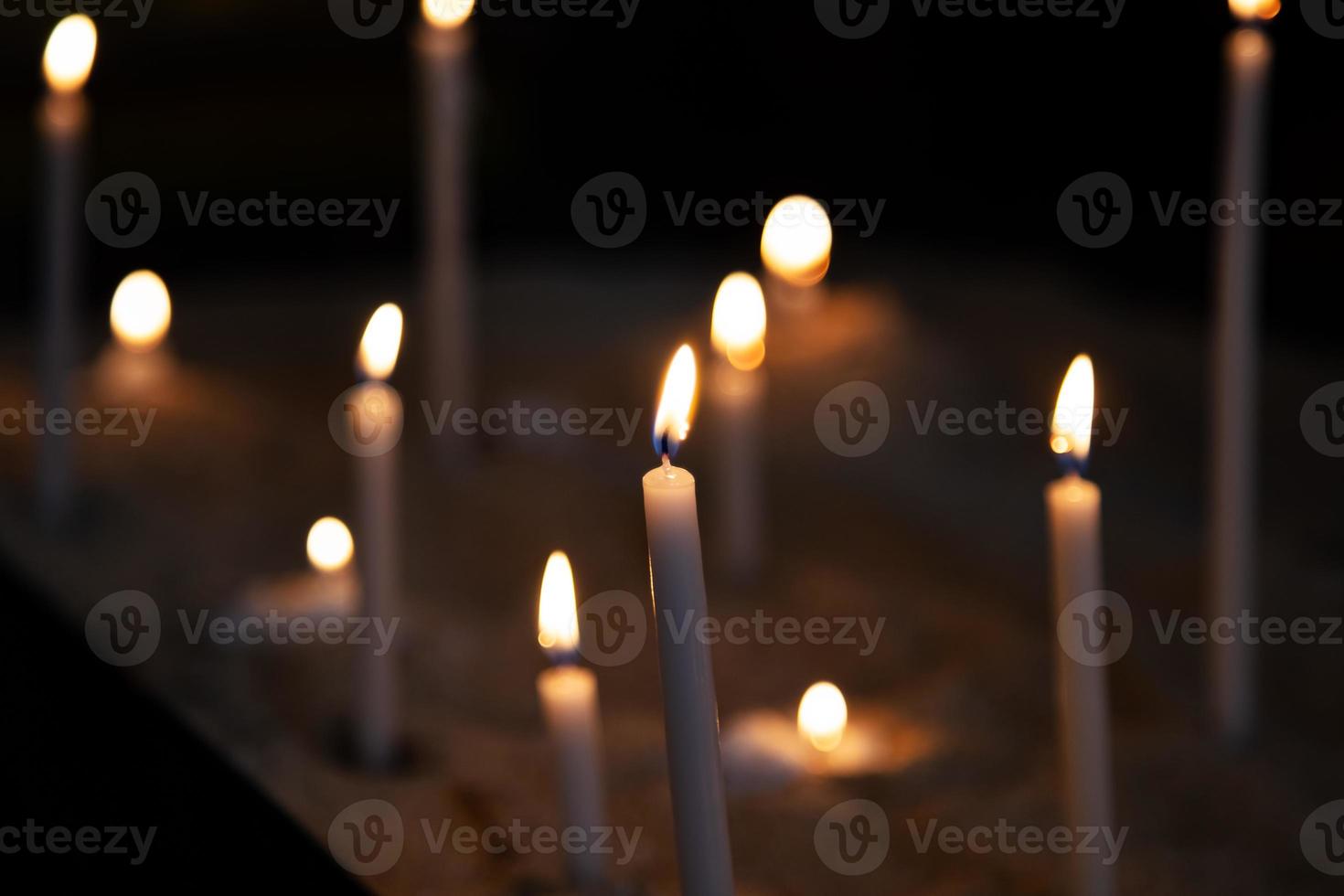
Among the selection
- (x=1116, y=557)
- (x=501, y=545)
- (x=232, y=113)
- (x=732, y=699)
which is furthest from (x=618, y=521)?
(x=232, y=113)

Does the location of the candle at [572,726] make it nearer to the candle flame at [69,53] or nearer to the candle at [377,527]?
the candle at [377,527]

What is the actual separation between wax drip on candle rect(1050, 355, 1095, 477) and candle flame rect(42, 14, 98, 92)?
0.98 metres

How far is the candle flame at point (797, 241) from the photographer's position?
5.00ft

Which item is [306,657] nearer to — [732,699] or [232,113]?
[732,699]

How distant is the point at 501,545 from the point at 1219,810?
0.75 meters

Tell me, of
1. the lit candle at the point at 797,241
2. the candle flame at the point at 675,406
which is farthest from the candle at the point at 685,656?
the lit candle at the point at 797,241

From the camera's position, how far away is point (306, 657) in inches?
49.8

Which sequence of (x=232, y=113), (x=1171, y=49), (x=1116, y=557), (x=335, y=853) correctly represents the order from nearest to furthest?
(x=335, y=853) → (x=1116, y=557) → (x=1171, y=49) → (x=232, y=113)

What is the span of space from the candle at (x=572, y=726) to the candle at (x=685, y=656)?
5.8 inches

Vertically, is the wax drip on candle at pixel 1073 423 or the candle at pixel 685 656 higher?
the wax drip on candle at pixel 1073 423

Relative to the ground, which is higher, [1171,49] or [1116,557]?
[1171,49]

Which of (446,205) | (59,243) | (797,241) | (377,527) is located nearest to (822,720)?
(377,527)

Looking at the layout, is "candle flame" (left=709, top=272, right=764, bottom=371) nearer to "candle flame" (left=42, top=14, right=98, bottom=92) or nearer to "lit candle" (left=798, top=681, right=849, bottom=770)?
"lit candle" (left=798, top=681, right=849, bottom=770)

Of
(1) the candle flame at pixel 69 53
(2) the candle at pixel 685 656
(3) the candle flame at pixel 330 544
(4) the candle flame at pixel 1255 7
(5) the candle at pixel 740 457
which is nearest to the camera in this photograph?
(2) the candle at pixel 685 656
